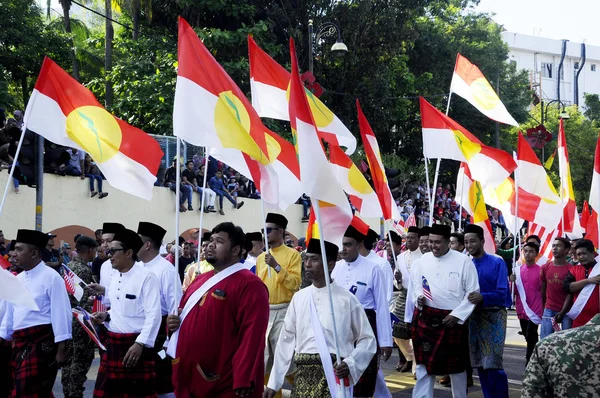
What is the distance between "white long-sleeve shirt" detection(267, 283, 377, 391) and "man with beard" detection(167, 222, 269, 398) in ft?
1.42

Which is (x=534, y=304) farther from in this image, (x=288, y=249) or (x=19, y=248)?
(x=19, y=248)

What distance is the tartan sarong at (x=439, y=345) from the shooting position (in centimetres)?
842

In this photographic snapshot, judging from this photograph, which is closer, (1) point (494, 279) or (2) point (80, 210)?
(1) point (494, 279)

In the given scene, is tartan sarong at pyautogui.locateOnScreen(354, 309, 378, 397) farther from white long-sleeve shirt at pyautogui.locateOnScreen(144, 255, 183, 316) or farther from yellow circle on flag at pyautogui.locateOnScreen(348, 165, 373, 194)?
yellow circle on flag at pyautogui.locateOnScreen(348, 165, 373, 194)

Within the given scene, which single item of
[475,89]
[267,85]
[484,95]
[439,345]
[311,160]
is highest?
[475,89]

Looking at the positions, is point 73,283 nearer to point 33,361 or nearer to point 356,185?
point 33,361

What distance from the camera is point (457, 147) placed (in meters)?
10.9

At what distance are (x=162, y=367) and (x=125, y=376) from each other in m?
0.46

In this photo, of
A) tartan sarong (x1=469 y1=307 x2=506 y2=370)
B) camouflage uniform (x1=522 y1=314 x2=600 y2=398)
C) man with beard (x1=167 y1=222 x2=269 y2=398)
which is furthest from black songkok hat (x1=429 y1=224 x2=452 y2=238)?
camouflage uniform (x1=522 y1=314 x2=600 y2=398)

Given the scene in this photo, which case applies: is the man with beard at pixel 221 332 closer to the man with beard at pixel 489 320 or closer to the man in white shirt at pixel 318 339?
the man in white shirt at pixel 318 339

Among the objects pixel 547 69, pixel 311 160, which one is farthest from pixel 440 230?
pixel 547 69

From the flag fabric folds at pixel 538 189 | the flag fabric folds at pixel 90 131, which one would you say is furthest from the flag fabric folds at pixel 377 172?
the flag fabric folds at pixel 90 131

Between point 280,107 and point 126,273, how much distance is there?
2.66m

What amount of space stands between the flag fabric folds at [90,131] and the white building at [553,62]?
2996 inches
